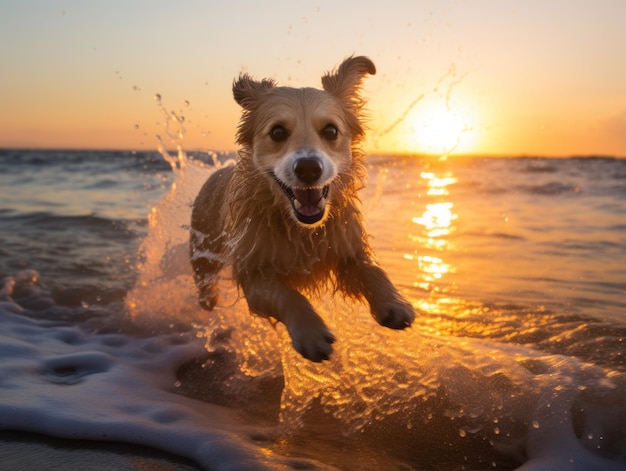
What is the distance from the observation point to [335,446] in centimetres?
350

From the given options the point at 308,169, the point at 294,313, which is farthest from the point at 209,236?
the point at 294,313

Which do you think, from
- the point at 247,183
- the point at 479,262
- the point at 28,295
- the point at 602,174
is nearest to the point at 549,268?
the point at 479,262

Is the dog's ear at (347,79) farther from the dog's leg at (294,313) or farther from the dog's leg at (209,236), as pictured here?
the dog's leg at (294,313)

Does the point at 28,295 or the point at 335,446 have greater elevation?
the point at 28,295

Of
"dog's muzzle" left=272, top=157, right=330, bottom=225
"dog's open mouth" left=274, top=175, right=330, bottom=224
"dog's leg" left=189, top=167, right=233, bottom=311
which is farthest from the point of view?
"dog's leg" left=189, top=167, right=233, bottom=311

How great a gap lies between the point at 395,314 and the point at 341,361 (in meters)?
1.00

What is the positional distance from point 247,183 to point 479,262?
3.91 m

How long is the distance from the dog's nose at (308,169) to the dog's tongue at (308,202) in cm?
13

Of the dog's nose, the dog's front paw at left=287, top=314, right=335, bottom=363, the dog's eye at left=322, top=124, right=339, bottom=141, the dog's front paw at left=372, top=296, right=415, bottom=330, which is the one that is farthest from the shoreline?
the dog's eye at left=322, top=124, right=339, bottom=141

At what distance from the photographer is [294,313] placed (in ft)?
11.0

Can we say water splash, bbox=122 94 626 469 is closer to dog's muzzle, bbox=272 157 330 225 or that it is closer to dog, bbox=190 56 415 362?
dog, bbox=190 56 415 362

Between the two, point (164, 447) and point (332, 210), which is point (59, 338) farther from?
point (332, 210)

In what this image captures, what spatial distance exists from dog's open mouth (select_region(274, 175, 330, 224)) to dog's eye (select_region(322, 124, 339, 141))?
342 millimetres

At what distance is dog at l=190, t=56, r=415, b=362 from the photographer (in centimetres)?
360
